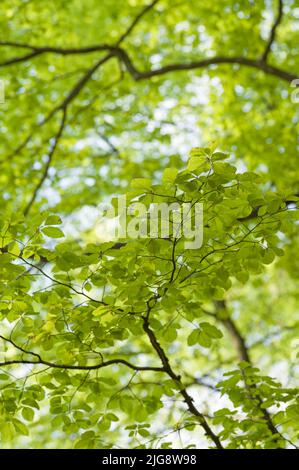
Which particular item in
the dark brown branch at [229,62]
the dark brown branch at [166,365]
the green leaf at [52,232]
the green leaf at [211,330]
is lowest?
the dark brown branch at [166,365]

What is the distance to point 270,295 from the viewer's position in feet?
34.2

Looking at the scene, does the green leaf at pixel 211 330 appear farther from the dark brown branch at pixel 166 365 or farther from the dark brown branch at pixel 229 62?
the dark brown branch at pixel 229 62

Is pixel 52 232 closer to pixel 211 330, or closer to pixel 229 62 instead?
pixel 211 330

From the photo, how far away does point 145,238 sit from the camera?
2119mm

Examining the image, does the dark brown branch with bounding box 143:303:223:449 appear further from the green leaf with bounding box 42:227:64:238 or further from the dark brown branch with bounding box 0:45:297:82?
the dark brown branch with bounding box 0:45:297:82

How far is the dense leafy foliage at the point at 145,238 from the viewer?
86.0 inches

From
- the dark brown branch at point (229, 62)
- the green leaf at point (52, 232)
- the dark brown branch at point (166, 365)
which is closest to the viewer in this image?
the green leaf at point (52, 232)

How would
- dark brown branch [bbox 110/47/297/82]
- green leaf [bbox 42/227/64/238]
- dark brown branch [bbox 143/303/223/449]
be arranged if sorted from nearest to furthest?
green leaf [bbox 42/227/64/238]
dark brown branch [bbox 143/303/223/449]
dark brown branch [bbox 110/47/297/82]

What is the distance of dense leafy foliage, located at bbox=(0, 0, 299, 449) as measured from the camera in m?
2.19

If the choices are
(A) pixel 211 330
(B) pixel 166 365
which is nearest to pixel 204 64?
(A) pixel 211 330

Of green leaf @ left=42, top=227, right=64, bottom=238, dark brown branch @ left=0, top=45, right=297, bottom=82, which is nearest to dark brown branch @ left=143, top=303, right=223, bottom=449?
green leaf @ left=42, top=227, right=64, bottom=238

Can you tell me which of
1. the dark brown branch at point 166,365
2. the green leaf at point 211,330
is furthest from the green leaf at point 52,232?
the green leaf at point 211,330
